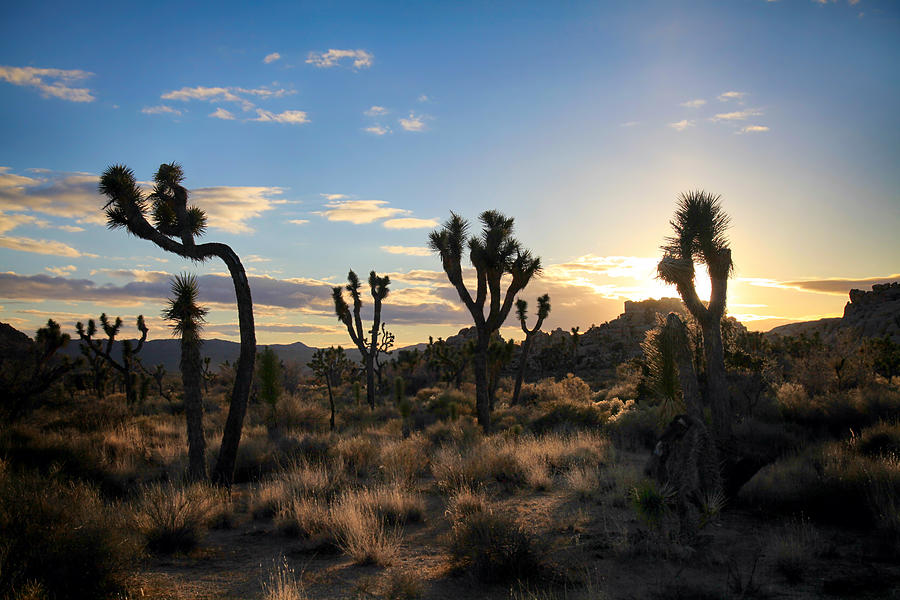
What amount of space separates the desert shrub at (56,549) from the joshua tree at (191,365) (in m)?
4.66

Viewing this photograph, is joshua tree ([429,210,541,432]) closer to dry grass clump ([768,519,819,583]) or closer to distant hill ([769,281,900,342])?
dry grass clump ([768,519,819,583])

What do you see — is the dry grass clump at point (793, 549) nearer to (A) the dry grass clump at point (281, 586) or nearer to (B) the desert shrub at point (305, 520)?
(A) the dry grass clump at point (281, 586)

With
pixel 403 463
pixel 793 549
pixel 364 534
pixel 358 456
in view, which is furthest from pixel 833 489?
pixel 358 456

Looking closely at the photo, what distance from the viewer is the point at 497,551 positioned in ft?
20.5

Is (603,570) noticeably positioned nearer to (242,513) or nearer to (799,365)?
(242,513)

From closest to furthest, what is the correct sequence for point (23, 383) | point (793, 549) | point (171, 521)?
1. point (793, 549)
2. point (171, 521)
3. point (23, 383)

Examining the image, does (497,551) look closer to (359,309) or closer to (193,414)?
(193,414)

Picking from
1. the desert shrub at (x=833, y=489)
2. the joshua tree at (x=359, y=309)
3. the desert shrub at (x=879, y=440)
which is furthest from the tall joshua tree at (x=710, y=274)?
the joshua tree at (x=359, y=309)

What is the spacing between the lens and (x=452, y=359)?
42.0 metres

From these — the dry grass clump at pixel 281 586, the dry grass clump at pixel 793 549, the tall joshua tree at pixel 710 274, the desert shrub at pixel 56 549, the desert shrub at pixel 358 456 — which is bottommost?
the desert shrub at pixel 358 456

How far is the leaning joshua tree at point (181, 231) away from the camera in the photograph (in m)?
11.8

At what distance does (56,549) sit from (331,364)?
24148 mm

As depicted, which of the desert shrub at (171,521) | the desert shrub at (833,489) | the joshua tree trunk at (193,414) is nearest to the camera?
the desert shrub at (171,521)

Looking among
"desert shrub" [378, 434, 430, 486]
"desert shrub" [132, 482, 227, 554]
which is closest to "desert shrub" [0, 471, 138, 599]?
"desert shrub" [132, 482, 227, 554]
